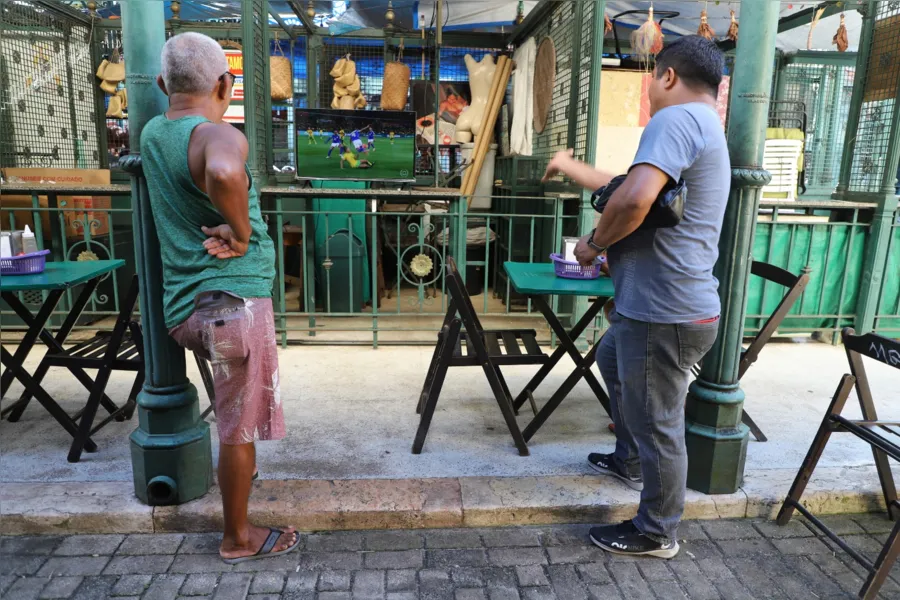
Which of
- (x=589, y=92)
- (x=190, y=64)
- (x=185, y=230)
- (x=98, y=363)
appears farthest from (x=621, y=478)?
(x=589, y=92)

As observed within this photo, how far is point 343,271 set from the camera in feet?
20.2

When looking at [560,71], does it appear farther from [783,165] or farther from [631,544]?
[631,544]

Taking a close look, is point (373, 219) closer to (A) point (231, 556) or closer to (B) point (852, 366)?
(A) point (231, 556)

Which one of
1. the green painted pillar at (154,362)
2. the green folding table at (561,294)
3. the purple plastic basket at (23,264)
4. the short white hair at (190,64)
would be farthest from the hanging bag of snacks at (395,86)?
the short white hair at (190,64)

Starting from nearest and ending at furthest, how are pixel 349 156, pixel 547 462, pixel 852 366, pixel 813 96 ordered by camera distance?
pixel 852 366
pixel 547 462
pixel 349 156
pixel 813 96

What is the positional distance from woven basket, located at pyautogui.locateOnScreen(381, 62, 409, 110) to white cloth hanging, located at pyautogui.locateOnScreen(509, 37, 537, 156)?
1.21 meters

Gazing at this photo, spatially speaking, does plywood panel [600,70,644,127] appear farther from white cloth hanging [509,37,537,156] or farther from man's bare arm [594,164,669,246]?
man's bare arm [594,164,669,246]

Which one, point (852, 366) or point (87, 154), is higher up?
point (87, 154)

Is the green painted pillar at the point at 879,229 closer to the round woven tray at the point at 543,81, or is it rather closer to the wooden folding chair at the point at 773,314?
the wooden folding chair at the point at 773,314

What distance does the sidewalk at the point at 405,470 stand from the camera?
282 cm

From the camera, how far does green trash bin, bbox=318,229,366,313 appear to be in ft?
19.7

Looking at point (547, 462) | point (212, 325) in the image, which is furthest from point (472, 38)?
point (212, 325)

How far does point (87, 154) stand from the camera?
681cm

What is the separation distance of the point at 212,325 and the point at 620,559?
187 centimetres
